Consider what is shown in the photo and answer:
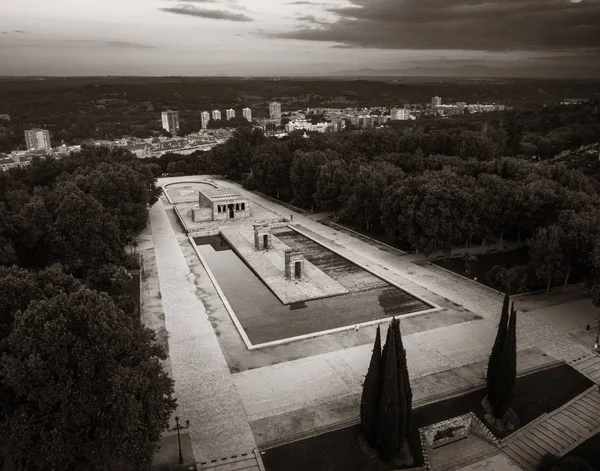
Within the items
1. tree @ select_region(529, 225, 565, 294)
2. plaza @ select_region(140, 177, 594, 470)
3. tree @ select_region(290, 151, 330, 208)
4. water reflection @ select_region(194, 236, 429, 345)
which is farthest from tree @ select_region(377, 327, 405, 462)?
tree @ select_region(290, 151, 330, 208)

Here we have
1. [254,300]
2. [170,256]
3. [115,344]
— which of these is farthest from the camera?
[170,256]

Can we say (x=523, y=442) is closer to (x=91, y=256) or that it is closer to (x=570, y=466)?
(x=570, y=466)

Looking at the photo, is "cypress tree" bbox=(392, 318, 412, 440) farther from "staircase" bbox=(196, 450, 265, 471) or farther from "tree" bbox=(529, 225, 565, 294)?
"tree" bbox=(529, 225, 565, 294)

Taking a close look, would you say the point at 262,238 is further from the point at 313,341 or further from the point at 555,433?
the point at 555,433

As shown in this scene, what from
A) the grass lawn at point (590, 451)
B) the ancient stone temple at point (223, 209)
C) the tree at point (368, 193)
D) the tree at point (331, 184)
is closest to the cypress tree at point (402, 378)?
the grass lawn at point (590, 451)

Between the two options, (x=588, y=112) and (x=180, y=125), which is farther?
(x=180, y=125)

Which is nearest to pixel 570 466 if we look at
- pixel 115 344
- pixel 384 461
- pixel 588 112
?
pixel 384 461

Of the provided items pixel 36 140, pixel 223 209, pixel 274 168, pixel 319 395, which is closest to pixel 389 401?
pixel 319 395
